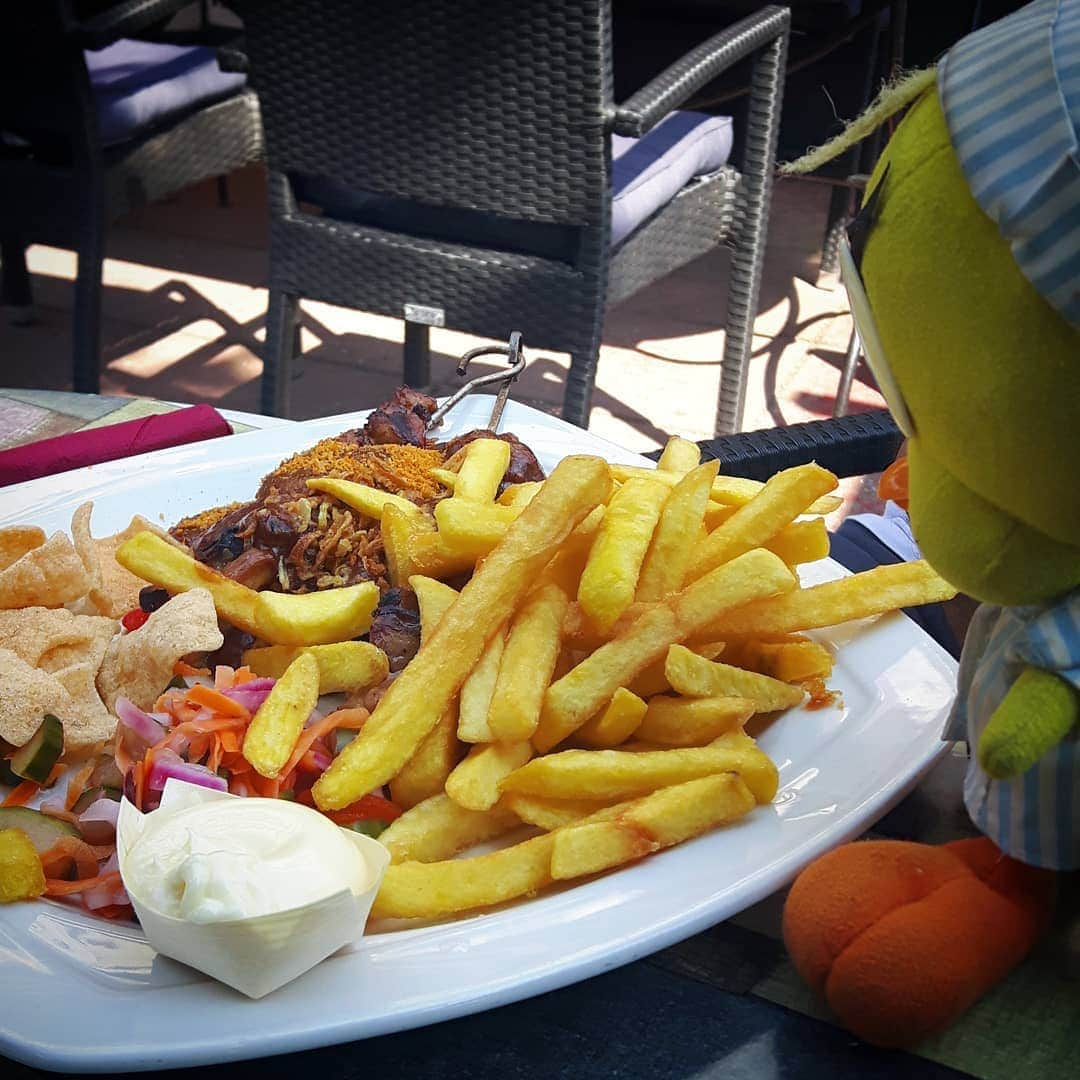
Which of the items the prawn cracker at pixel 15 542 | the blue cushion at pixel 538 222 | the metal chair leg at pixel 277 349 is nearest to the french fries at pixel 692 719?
the prawn cracker at pixel 15 542

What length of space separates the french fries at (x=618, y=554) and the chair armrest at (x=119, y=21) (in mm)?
2828

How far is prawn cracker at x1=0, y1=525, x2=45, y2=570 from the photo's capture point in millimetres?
1545

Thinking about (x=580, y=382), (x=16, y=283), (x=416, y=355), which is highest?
(x=580, y=382)

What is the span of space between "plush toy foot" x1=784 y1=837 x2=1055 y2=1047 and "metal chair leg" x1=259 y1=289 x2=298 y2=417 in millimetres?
2748

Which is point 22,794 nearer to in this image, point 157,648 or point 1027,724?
point 157,648

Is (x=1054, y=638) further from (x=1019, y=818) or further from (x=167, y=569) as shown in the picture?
(x=167, y=569)

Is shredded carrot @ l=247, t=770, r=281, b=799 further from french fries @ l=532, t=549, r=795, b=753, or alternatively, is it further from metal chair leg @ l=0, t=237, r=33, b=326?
metal chair leg @ l=0, t=237, r=33, b=326

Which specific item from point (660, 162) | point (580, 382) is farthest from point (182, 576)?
point (660, 162)

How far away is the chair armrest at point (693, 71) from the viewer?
110 inches

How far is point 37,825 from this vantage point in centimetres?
118

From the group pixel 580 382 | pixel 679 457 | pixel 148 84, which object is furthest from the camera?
pixel 148 84

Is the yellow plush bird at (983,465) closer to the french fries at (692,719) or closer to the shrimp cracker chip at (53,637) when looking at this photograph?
the french fries at (692,719)

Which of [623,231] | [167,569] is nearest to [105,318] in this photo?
[623,231]

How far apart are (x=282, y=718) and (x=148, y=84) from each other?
3346mm
